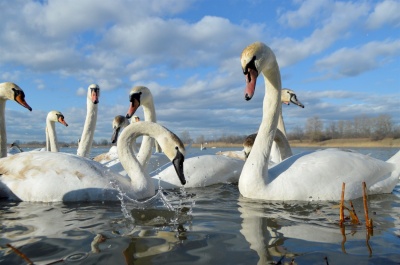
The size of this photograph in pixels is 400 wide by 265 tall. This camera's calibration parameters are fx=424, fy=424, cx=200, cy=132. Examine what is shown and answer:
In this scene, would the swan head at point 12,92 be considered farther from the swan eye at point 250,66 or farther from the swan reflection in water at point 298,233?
the swan reflection in water at point 298,233

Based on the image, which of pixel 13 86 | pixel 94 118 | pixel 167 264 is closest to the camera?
pixel 167 264

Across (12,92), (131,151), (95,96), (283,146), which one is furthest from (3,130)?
(283,146)

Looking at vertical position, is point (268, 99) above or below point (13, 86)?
below

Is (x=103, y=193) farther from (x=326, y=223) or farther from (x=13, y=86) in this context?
Result: (x=13, y=86)

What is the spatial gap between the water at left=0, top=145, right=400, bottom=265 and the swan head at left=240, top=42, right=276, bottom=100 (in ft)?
5.56

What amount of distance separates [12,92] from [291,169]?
6.08 m

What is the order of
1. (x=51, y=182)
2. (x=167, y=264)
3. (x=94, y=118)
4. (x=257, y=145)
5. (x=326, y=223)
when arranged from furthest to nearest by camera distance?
(x=94, y=118)
(x=257, y=145)
(x=51, y=182)
(x=326, y=223)
(x=167, y=264)

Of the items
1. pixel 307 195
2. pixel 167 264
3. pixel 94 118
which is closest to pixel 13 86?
pixel 94 118

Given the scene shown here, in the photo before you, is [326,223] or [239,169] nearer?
[326,223]

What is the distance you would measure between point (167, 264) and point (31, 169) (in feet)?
13.2

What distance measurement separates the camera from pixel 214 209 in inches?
228

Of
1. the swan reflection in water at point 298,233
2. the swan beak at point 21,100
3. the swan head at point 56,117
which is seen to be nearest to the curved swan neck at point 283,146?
the swan reflection in water at point 298,233

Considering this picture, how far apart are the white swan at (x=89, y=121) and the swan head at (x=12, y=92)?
2275mm

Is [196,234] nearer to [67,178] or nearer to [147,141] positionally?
[67,178]
